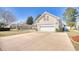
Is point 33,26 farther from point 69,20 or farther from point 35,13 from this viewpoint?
point 69,20

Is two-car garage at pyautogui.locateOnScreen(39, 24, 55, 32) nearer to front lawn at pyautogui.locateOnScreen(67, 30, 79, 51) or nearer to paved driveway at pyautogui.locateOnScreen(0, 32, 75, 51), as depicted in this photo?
paved driveway at pyautogui.locateOnScreen(0, 32, 75, 51)

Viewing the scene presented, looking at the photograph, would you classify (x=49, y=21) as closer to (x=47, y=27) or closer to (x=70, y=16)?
(x=47, y=27)

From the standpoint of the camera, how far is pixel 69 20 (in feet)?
7.99

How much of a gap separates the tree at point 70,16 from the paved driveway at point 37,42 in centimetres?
11

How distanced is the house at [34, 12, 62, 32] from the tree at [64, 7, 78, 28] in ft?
0.24

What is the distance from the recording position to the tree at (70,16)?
95.1 inches

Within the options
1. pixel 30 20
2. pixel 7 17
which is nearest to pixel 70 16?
pixel 30 20

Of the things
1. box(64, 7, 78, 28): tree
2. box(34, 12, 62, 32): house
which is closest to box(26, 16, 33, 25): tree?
box(34, 12, 62, 32): house

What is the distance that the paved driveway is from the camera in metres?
2.42

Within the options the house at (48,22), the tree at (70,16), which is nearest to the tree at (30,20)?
the house at (48,22)

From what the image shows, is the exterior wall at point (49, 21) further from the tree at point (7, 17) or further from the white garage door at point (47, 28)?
the tree at point (7, 17)

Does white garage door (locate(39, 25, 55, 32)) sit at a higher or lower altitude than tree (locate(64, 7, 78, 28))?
lower
